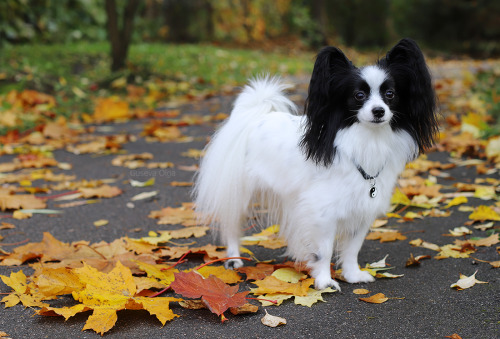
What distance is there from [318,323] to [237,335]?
1.22ft

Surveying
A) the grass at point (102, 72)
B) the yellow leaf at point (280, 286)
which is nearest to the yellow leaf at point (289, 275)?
the yellow leaf at point (280, 286)

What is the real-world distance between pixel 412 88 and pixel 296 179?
75 centimetres

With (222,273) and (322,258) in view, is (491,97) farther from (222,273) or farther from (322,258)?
(222,273)

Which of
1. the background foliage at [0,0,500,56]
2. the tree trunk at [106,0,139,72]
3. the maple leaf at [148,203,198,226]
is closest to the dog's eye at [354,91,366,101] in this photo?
the maple leaf at [148,203,198,226]

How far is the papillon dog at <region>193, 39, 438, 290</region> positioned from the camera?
2.70 metres

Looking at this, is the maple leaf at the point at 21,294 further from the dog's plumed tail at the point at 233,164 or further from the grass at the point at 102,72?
the grass at the point at 102,72

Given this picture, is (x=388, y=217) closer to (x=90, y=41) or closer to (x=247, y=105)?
(x=247, y=105)

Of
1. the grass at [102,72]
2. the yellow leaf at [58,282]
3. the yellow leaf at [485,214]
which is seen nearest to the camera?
the yellow leaf at [58,282]

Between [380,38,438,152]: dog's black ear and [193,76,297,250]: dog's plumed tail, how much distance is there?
84 centimetres

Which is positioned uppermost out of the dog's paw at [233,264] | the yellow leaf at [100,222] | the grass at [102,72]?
the grass at [102,72]

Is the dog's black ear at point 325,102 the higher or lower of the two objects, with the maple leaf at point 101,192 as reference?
higher

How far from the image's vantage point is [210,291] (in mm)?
2568

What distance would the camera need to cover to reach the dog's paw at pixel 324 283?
9.50ft

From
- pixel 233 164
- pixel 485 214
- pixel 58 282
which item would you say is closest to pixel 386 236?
pixel 485 214
